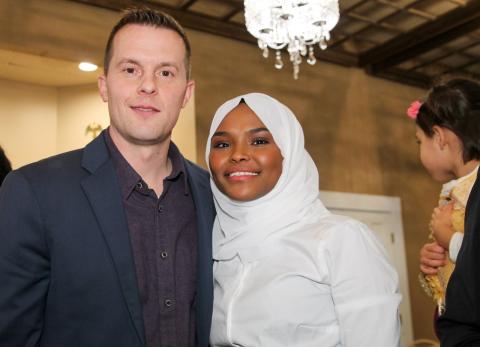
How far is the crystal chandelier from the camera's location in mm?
3191

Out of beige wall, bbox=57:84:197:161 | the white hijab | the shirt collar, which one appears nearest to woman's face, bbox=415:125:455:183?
the white hijab

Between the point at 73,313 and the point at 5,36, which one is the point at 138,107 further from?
the point at 5,36

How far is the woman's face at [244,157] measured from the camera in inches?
69.3

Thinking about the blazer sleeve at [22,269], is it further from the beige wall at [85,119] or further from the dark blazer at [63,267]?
the beige wall at [85,119]

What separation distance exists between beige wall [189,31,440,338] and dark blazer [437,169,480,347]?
11.2ft

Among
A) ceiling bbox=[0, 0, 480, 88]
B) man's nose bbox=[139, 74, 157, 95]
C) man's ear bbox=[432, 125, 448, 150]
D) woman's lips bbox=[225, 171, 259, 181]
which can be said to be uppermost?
ceiling bbox=[0, 0, 480, 88]

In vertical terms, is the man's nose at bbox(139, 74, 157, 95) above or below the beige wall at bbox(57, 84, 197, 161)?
below

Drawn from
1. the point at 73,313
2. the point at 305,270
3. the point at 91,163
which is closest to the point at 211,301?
the point at 305,270

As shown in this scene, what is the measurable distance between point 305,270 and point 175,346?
0.44m

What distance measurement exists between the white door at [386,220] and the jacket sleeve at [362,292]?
355 centimetres

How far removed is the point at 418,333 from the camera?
5.31 meters

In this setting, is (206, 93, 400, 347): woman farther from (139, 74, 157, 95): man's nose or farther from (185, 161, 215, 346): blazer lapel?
(139, 74, 157, 95): man's nose

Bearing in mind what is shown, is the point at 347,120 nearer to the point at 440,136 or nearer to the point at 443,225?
the point at 440,136

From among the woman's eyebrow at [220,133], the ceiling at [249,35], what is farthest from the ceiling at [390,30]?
the woman's eyebrow at [220,133]
